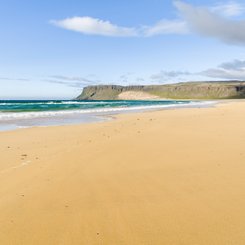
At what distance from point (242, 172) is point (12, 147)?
6.36 metres

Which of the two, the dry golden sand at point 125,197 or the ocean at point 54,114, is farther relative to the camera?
the ocean at point 54,114

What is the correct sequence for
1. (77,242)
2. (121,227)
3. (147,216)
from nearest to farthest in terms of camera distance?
(77,242), (121,227), (147,216)

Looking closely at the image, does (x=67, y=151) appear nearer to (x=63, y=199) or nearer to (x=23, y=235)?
(x=63, y=199)

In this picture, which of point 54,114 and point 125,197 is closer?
point 125,197

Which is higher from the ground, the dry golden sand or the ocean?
the ocean

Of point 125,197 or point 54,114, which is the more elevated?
point 54,114

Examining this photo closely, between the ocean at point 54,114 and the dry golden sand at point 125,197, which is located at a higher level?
the ocean at point 54,114

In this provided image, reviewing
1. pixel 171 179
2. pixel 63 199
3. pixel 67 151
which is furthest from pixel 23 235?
pixel 67 151

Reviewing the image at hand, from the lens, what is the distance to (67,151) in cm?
760

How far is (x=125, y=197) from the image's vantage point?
4.01 metres

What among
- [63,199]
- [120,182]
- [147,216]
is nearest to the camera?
[147,216]

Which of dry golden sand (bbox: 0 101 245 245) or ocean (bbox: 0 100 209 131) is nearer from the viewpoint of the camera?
dry golden sand (bbox: 0 101 245 245)

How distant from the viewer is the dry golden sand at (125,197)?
2980mm

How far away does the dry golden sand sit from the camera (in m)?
Result: 2.98
